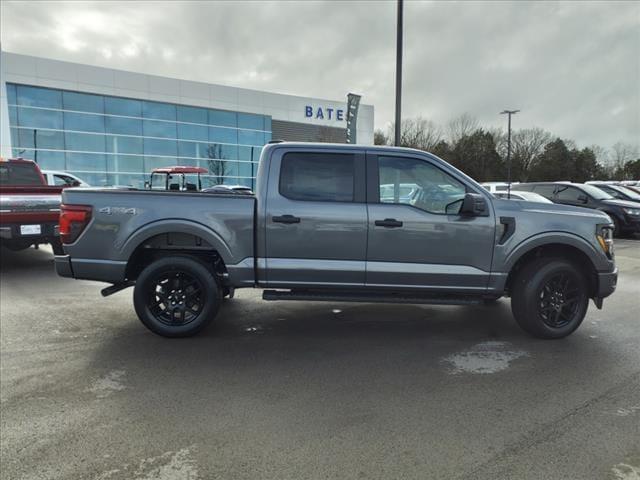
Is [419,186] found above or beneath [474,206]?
above

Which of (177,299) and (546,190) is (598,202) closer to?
(546,190)

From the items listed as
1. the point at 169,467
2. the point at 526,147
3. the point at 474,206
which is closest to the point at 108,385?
the point at 169,467

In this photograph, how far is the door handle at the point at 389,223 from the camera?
192 inches

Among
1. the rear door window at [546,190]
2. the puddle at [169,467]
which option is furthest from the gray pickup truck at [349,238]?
the rear door window at [546,190]

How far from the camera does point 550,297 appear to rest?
5.12 metres


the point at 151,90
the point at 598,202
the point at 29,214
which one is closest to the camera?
the point at 29,214

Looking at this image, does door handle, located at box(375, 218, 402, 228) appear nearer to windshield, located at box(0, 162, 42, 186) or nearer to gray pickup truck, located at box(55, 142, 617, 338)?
gray pickup truck, located at box(55, 142, 617, 338)

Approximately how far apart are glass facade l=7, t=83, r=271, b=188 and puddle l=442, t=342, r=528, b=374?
98.4 ft

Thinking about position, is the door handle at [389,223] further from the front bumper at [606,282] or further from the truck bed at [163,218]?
the front bumper at [606,282]

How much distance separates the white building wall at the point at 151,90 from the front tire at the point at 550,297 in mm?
29990

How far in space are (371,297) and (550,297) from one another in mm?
1946

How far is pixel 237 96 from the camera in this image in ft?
120

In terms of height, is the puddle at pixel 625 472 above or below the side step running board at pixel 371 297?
below

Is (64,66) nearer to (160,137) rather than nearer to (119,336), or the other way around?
(160,137)
